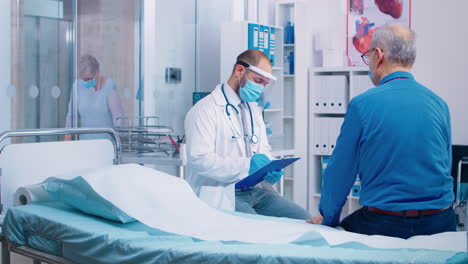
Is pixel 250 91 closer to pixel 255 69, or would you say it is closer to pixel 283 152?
pixel 255 69

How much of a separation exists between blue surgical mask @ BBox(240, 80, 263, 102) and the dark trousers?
1.52 metres

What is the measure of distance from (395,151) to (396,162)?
38mm

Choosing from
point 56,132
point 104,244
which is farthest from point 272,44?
point 104,244

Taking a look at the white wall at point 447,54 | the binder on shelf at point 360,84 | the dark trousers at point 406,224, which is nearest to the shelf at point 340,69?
the binder on shelf at point 360,84

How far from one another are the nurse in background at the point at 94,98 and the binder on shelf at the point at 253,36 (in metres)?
1.28

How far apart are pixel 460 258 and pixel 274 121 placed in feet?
14.0

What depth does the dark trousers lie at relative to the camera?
2.09 metres

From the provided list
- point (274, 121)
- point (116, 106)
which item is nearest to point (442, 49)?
point (274, 121)

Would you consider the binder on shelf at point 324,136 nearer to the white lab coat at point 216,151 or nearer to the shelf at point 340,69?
the shelf at point 340,69

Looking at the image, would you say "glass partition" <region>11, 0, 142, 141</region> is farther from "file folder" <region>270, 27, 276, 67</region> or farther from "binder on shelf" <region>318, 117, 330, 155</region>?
"binder on shelf" <region>318, 117, 330, 155</region>

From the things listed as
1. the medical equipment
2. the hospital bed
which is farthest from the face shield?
the hospital bed

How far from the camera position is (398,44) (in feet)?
7.39

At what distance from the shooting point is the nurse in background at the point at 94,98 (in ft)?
15.0

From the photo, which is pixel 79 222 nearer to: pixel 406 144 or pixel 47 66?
pixel 406 144
